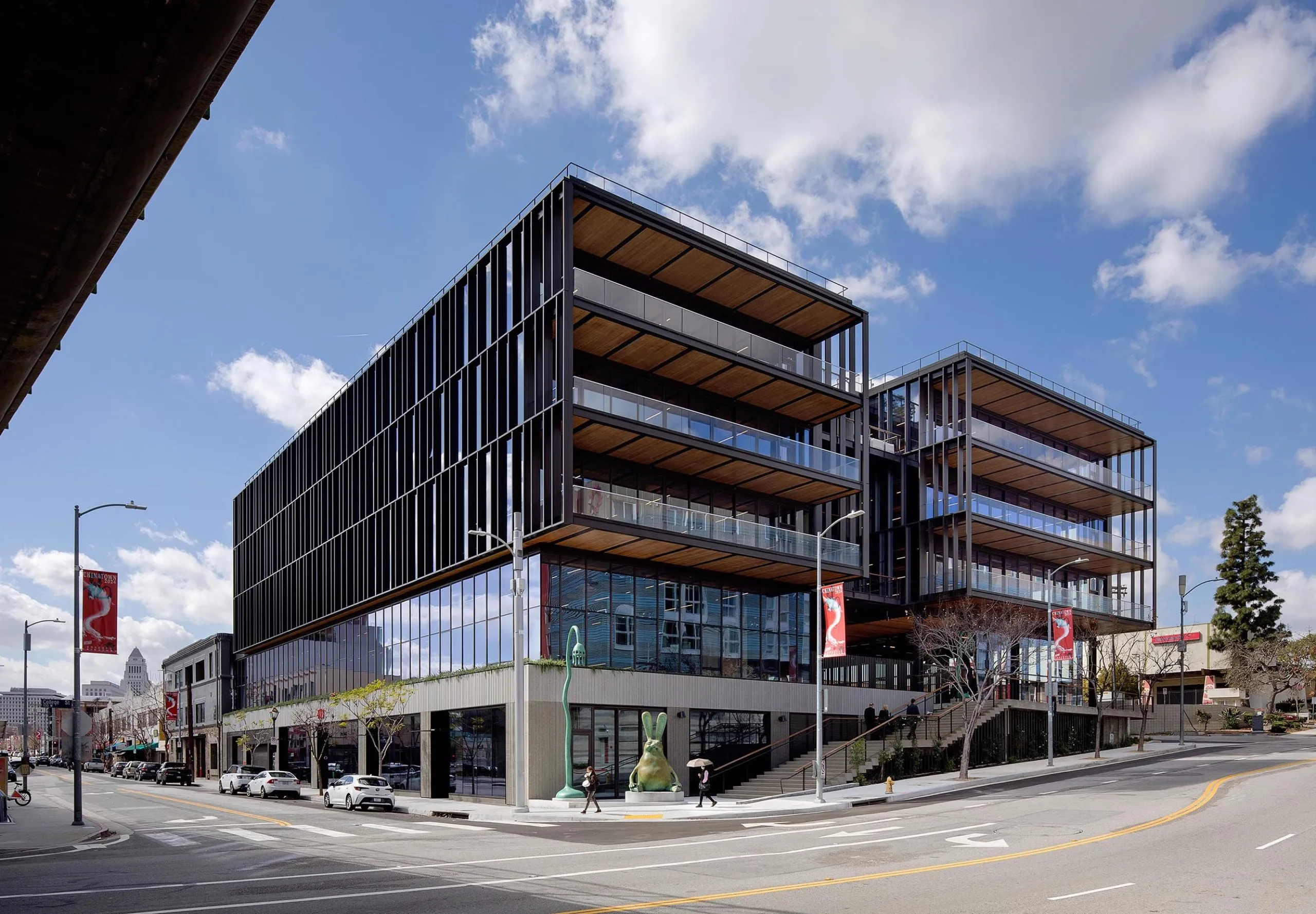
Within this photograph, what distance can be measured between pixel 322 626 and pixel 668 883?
48831 mm

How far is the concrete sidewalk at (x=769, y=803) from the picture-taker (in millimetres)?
31203

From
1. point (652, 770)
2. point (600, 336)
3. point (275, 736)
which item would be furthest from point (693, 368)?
point (275, 736)

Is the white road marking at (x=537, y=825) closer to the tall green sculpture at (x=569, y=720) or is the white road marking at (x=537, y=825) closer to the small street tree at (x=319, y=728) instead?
the tall green sculpture at (x=569, y=720)

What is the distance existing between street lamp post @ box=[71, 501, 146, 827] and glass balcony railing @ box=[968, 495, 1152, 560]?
37.5m

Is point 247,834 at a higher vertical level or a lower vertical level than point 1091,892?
lower

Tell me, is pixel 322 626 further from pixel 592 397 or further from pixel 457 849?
pixel 457 849

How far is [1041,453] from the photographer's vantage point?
186 feet

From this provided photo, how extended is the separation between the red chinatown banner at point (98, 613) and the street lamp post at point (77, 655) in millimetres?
671

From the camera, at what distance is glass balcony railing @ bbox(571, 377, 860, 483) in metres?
37.8

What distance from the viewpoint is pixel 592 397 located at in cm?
3756

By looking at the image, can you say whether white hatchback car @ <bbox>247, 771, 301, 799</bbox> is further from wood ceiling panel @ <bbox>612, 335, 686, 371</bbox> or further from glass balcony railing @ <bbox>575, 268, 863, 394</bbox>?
glass balcony railing @ <bbox>575, 268, 863, 394</bbox>

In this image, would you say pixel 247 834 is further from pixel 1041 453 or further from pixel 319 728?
pixel 1041 453

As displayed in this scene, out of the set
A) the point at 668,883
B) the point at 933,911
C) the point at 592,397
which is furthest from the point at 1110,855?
the point at 592,397

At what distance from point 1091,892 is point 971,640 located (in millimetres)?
35579
